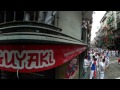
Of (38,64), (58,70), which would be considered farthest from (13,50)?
(58,70)

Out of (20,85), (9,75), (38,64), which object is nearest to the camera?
(20,85)

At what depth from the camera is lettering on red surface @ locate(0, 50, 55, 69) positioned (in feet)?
Answer: 11.0

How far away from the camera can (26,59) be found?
3.38 meters

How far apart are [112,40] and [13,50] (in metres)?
42.8

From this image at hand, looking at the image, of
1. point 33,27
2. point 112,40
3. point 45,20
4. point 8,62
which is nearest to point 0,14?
point 45,20

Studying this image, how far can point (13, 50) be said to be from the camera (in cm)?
337

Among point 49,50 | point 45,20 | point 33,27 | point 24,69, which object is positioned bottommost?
point 24,69

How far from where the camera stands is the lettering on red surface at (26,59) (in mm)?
3352

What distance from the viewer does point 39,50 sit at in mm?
3529

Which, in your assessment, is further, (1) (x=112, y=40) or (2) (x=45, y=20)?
(1) (x=112, y=40)
